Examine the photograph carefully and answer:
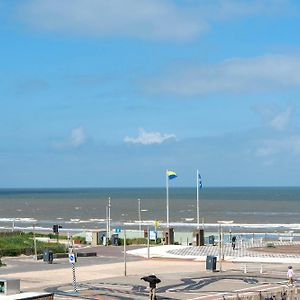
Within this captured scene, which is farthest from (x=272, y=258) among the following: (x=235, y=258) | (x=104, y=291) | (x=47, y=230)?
(x=47, y=230)

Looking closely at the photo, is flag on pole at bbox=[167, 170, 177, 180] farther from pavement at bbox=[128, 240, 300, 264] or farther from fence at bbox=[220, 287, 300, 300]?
fence at bbox=[220, 287, 300, 300]

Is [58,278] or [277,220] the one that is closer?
[58,278]

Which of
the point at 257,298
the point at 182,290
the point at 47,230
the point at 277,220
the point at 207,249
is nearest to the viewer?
the point at 257,298

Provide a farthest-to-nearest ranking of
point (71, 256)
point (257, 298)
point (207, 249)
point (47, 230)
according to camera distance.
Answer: point (47, 230) < point (207, 249) < point (71, 256) < point (257, 298)

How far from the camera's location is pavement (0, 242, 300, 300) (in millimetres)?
34812

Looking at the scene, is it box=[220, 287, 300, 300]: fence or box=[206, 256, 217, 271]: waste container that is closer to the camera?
box=[220, 287, 300, 300]: fence

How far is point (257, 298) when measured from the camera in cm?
3067

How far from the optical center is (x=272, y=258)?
169 ft

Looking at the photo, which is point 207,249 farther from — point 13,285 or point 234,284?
point 13,285

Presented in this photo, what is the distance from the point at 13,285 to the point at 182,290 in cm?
1230

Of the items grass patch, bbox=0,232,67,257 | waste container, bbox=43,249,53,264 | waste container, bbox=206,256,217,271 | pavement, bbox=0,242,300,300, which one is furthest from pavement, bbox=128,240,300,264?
waste container, bbox=43,249,53,264

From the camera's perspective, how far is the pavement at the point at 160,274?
34812mm

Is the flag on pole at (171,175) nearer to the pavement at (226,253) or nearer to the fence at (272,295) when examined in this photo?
the pavement at (226,253)

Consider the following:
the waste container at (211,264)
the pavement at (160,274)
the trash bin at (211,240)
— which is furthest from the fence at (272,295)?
the trash bin at (211,240)
